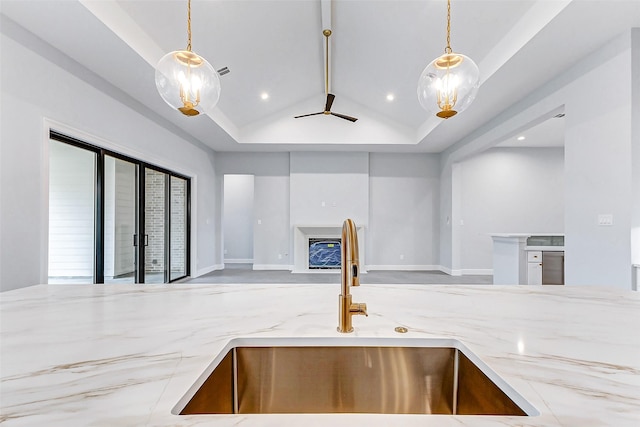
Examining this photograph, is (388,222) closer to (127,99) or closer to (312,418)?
(127,99)

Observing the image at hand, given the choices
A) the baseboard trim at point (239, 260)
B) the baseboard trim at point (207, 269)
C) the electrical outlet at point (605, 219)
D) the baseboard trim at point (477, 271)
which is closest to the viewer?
the electrical outlet at point (605, 219)

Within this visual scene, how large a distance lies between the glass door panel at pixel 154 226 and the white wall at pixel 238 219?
377 cm

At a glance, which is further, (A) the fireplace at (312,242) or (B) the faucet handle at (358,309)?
(A) the fireplace at (312,242)

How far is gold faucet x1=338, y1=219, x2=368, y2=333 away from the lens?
0.84 m

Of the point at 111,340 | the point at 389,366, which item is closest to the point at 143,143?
the point at 111,340

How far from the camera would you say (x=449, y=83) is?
6.97 ft

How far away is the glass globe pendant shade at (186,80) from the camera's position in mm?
1951

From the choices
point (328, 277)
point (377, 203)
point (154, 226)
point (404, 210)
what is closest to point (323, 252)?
point (328, 277)

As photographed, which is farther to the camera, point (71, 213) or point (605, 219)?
point (71, 213)

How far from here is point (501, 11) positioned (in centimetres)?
307

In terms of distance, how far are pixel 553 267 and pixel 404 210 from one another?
3.59 meters

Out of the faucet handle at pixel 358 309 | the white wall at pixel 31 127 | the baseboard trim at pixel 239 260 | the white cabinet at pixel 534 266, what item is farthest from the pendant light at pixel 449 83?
the baseboard trim at pixel 239 260

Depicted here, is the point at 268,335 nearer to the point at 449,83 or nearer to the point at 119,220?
the point at 449,83

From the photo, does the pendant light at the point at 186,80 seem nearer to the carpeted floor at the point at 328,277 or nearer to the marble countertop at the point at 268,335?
the marble countertop at the point at 268,335
